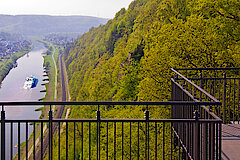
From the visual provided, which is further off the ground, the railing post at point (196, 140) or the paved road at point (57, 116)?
the railing post at point (196, 140)

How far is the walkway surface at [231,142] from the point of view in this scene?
195 inches

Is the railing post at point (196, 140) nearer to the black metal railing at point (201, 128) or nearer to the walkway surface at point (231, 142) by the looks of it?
the black metal railing at point (201, 128)

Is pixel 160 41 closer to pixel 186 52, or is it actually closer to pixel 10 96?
pixel 186 52

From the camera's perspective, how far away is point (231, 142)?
5.60m

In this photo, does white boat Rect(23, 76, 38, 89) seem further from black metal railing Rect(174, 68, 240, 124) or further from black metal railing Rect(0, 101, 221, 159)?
black metal railing Rect(174, 68, 240, 124)

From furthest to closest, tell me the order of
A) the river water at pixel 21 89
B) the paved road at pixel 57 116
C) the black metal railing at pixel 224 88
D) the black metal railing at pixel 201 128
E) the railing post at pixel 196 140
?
the river water at pixel 21 89 < the paved road at pixel 57 116 < the black metal railing at pixel 224 88 < the railing post at pixel 196 140 < the black metal railing at pixel 201 128

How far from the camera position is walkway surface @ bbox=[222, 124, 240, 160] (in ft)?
16.3

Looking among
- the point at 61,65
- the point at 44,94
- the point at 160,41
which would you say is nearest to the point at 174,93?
the point at 160,41

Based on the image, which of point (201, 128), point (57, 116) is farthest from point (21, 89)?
point (201, 128)

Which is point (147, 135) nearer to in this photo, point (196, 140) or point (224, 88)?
point (196, 140)

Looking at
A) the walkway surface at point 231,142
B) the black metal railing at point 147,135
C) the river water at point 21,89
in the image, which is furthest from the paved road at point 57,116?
the walkway surface at point 231,142

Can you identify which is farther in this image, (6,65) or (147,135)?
(6,65)

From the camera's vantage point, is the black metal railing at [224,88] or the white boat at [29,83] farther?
the white boat at [29,83]

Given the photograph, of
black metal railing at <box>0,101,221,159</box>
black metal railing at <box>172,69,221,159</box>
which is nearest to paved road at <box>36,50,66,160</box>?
black metal railing at <box>0,101,221,159</box>
